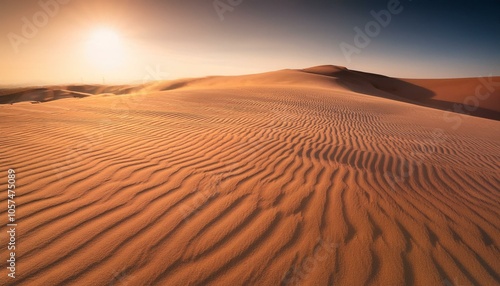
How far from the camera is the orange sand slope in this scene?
192 cm

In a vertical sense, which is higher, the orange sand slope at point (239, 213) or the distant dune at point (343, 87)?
the orange sand slope at point (239, 213)

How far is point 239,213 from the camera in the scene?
2.64 m

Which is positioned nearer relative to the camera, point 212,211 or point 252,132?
point 212,211

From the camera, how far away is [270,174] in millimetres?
3641

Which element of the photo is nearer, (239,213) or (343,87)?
(239,213)

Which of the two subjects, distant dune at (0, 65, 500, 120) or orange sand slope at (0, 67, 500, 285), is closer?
orange sand slope at (0, 67, 500, 285)

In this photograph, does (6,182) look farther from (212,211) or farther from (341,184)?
(341,184)

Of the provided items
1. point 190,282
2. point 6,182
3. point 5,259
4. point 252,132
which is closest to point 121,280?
point 190,282

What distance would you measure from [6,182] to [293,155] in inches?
157

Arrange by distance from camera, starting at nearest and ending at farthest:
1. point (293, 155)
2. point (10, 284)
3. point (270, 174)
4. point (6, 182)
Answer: point (10, 284), point (6, 182), point (270, 174), point (293, 155)

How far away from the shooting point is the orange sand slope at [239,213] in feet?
6.31

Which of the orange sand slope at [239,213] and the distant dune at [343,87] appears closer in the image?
the orange sand slope at [239,213]

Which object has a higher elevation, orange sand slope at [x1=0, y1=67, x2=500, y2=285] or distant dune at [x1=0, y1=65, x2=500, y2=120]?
orange sand slope at [x1=0, y1=67, x2=500, y2=285]

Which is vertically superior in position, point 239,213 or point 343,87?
point 239,213
